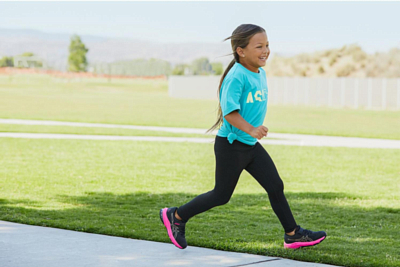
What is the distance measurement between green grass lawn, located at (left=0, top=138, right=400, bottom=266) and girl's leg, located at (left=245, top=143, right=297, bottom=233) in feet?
0.87

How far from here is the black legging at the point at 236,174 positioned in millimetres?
4879

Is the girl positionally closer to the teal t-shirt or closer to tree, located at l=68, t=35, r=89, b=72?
the teal t-shirt

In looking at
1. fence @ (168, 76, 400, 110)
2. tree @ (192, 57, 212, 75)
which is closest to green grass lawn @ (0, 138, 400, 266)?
fence @ (168, 76, 400, 110)

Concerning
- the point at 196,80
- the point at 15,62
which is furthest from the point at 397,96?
the point at 15,62

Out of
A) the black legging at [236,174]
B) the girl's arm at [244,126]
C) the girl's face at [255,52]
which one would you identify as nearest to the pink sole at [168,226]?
the black legging at [236,174]

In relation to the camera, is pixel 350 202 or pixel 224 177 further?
pixel 350 202

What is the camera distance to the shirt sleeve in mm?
4660

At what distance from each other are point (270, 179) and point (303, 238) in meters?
0.53

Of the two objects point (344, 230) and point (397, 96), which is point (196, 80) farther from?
point (344, 230)

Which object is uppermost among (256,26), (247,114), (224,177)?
(256,26)

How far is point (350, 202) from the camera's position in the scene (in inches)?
316

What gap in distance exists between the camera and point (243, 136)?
4.83m

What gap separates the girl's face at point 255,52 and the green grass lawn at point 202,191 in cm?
145

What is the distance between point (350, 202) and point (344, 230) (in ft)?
6.28
